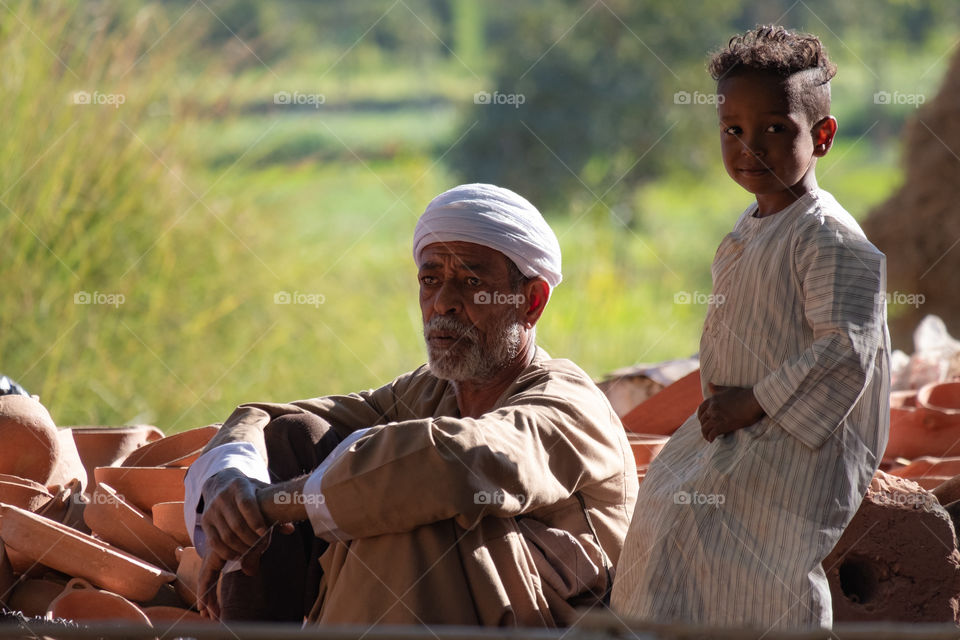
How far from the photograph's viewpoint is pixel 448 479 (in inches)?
87.0

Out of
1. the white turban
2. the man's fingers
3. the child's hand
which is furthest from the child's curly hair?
the man's fingers

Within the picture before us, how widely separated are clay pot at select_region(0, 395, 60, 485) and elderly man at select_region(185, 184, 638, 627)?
84 centimetres

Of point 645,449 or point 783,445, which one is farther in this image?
point 645,449

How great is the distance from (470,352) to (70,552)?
113 centimetres

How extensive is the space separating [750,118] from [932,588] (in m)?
1.19

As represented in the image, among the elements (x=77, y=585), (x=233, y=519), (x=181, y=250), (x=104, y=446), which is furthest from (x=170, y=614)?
(x=181, y=250)

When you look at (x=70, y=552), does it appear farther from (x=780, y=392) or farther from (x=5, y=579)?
(x=780, y=392)

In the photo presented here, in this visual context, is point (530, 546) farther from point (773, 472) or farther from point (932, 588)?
point (932, 588)

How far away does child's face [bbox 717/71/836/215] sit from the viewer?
213cm

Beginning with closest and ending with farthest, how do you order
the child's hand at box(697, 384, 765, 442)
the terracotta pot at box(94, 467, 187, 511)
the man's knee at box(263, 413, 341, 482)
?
the child's hand at box(697, 384, 765, 442)
the man's knee at box(263, 413, 341, 482)
the terracotta pot at box(94, 467, 187, 511)

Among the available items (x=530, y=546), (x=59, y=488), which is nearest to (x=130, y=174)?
(x=59, y=488)

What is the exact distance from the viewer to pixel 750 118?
215 centimetres

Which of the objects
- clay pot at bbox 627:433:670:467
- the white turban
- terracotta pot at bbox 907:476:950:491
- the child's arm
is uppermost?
the white turban

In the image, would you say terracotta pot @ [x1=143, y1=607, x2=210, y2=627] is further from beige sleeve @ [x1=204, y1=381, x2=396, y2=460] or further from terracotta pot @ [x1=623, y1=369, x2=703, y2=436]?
terracotta pot @ [x1=623, y1=369, x2=703, y2=436]
